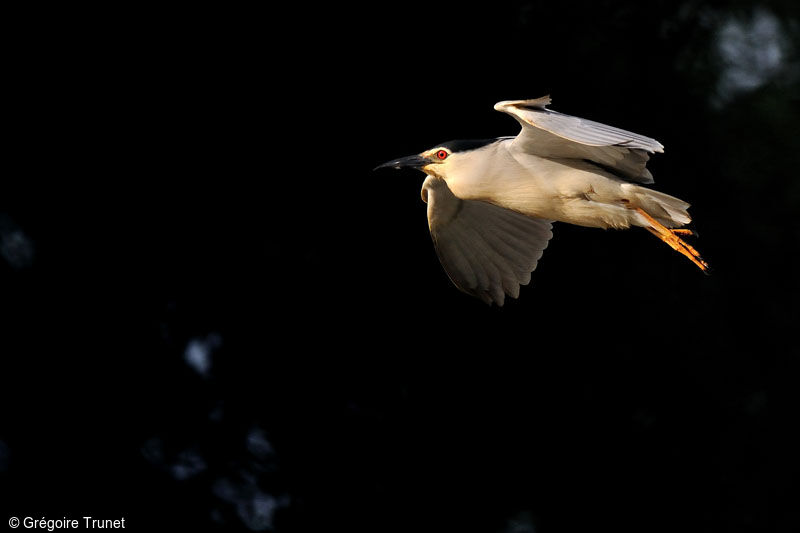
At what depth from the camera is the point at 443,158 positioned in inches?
172

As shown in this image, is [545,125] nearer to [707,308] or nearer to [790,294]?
[707,308]

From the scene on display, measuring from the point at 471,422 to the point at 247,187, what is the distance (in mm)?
1682

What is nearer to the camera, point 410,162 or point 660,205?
point 660,205

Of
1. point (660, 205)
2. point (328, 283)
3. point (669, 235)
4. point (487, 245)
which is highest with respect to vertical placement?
point (660, 205)

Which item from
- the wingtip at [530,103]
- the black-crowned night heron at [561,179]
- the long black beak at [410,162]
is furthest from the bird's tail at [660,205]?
the long black beak at [410,162]

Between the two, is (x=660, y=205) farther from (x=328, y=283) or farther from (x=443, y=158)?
(x=328, y=283)

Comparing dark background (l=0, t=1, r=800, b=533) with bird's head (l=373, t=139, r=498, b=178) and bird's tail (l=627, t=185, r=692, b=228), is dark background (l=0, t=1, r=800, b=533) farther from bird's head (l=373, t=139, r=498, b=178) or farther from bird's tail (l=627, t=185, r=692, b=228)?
bird's tail (l=627, t=185, r=692, b=228)

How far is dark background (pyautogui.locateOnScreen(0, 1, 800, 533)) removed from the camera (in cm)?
580

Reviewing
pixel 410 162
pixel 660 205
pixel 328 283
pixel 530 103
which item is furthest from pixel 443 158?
pixel 328 283

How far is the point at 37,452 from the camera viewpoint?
578cm

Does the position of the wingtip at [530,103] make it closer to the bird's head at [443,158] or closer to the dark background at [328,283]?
the bird's head at [443,158]

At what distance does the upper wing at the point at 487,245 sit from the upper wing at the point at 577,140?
0.76 meters

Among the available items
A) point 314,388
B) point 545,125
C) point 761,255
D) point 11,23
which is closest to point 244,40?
point 11,23

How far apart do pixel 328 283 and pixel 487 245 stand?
1.30 meters
